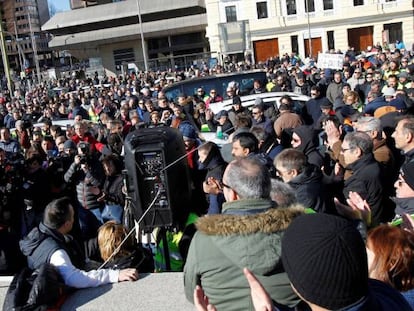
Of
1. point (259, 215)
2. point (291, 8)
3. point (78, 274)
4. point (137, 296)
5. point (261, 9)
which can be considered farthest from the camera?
point (261, 9)

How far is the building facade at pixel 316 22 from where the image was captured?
4888 centimetres

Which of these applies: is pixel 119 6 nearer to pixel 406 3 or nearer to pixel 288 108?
pixel 406 3

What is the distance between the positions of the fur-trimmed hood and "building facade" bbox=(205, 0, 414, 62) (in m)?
46.5

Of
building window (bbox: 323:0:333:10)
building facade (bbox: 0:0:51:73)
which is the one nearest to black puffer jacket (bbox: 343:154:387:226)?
building window (bbox: 323:0:333:10)

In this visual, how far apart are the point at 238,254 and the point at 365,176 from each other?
272 centimetres

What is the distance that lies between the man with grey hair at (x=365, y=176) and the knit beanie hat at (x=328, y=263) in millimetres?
3332

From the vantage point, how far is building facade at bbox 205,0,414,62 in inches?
1924

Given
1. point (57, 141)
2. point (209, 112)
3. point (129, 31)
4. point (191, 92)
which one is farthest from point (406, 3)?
point (57, 141)

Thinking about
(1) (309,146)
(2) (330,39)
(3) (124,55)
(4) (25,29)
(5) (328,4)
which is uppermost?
(4) (25,29)

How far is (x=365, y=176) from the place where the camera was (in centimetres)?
487

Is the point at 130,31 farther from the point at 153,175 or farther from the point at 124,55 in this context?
the point at 153,175

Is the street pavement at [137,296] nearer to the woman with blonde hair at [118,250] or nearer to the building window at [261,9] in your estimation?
the woman with blonde hair at [118,250]

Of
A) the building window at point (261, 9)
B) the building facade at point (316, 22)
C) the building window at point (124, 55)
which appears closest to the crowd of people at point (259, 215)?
the building facade at point (316, 22)

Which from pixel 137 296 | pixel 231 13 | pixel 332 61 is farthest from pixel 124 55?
pixel 137 296
